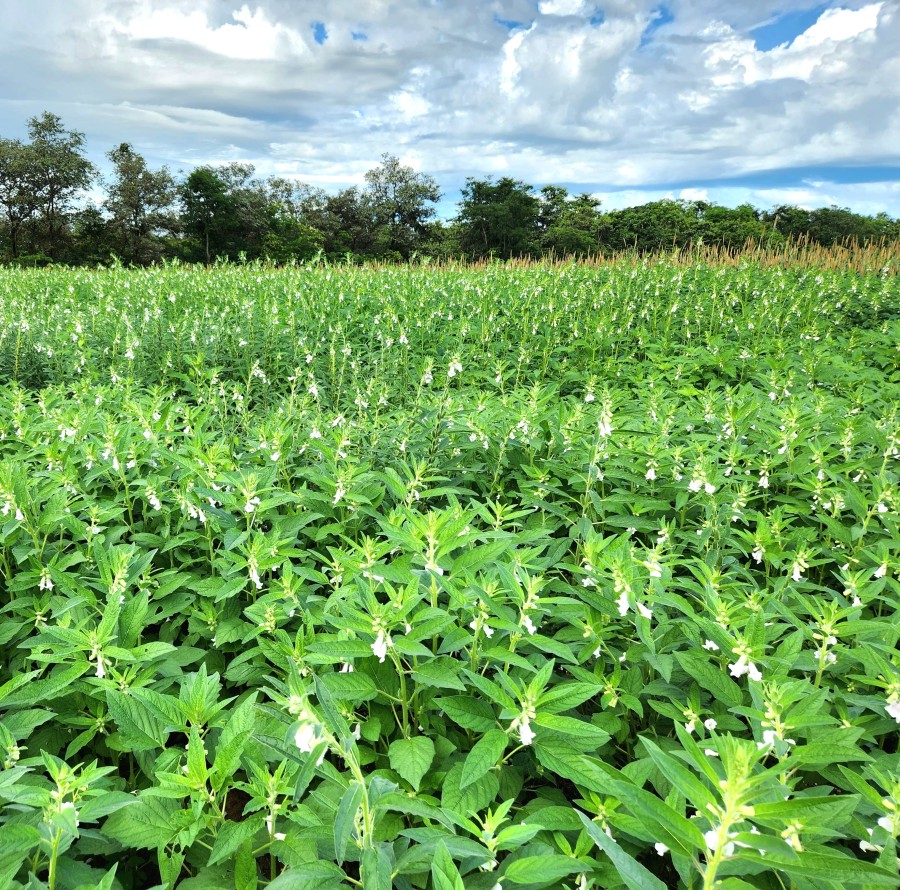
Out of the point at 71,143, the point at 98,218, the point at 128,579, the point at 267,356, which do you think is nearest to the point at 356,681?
the point at 128,579

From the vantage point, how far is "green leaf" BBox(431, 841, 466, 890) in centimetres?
96

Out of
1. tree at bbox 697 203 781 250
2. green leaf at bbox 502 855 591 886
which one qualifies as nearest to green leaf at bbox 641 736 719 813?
green leaf at bbox 502 855 591 886

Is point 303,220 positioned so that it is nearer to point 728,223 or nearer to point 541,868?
point 728,223

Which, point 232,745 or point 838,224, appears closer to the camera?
point 232,745

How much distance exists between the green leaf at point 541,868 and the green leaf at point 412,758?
0.94ft

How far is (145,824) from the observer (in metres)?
1.33

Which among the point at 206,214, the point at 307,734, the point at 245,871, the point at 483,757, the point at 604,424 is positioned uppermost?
the point at 206,214

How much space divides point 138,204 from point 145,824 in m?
60.7

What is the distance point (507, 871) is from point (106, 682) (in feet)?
4.03

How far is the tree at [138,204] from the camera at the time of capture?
161 ft

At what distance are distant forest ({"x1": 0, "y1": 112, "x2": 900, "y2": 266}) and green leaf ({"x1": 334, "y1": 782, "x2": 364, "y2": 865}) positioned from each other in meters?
39.2

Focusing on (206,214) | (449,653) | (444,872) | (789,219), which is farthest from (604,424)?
(789,219)

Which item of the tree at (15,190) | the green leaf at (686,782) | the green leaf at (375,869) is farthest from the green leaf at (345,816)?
the tree at (15,190)

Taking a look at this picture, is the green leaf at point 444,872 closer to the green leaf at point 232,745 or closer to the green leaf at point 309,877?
the green leaf at point 309,877
